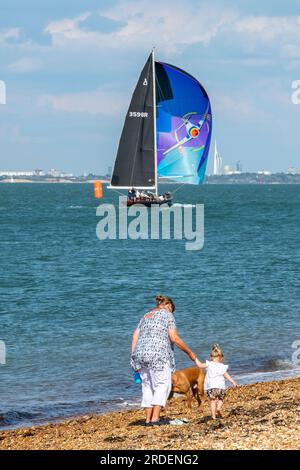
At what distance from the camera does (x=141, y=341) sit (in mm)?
12680

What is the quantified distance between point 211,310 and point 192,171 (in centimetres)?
3928

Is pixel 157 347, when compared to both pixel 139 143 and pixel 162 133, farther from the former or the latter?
pixel 139 143

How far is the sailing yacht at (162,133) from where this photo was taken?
6512 centimetres

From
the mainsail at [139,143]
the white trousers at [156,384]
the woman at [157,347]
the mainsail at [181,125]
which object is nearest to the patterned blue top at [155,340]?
the woman at [157,347]

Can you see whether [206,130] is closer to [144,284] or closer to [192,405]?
[144,284]

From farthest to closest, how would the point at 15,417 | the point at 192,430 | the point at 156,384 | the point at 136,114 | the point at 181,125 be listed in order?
the point at 136,114
the point at 181,125
the point at 15,417
the point at 156,384
the point at 192,430

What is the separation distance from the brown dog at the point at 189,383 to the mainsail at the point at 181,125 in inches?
1914

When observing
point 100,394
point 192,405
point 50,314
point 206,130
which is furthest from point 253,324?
point 206,130

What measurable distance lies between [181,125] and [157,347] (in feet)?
180

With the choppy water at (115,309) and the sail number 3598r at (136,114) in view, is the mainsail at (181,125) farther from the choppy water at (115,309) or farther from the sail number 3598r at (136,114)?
the choppy water at (115,309)

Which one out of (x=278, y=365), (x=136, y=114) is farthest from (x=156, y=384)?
(x=136, y=114)

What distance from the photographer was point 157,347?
12.6 m

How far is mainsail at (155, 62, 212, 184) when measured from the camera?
6419 centimetres

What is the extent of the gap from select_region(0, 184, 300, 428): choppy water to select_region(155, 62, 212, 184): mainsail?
267 inches
